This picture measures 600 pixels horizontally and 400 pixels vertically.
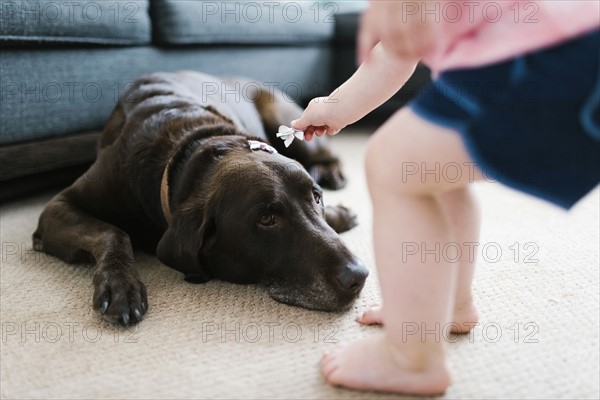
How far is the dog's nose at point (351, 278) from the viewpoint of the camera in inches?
46.9

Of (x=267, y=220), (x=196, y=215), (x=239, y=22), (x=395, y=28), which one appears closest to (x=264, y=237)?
(x=267, y=220)

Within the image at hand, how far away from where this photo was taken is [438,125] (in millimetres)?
799

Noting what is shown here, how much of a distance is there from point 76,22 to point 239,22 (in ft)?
3.22

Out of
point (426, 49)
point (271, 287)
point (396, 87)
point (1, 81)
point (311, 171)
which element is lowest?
point (311, 171)

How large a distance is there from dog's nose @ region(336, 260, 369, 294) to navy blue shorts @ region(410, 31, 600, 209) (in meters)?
0.45

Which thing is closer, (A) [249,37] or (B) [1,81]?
(B) [1,81]

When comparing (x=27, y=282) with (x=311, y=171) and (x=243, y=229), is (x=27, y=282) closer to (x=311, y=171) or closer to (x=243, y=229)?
(x=243, y=229)

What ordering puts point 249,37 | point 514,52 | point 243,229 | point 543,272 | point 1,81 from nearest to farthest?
point 514,52 < point 243,229 < point 543,272 < point 1,81 < point 249,37

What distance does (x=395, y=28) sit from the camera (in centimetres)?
76

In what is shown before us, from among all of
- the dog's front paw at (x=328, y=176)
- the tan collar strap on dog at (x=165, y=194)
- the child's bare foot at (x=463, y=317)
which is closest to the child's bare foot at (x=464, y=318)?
the child's bare foot at (x=463, y=317)

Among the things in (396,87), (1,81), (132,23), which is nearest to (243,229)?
(396,87)

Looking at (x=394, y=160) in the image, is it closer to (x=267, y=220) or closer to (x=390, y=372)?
(x=390, y=372)

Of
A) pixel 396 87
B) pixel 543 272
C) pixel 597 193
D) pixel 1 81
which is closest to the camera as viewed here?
pixel 396 87

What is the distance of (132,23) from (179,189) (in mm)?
1184
